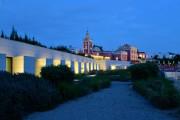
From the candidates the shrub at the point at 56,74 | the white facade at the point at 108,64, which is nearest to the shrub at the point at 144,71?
the shrub at the point at 56,74

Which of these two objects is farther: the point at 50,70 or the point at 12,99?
the point at 50,70

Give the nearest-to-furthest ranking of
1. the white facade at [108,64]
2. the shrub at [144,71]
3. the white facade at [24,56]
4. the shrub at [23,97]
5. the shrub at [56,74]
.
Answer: the shrub at [23,97] < the shrub at [56,74] < the white facade at [24,56] < the shrub at [144,71] < the white facade at [108,64]

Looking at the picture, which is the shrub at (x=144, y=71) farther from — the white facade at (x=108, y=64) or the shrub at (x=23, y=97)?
the white facade at (x=108, y=64)

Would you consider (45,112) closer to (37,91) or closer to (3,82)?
(37,91)

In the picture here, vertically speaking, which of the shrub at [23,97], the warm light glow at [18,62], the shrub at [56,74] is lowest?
the shrub at [23,97]

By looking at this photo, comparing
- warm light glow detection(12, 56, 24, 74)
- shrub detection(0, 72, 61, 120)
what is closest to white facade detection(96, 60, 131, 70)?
warm light glow detection(12, 56, 24, 74)

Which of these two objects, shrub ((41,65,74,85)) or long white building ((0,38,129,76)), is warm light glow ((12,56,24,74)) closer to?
long white building ((0,38,129,76))

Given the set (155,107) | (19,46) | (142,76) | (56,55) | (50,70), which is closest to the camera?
(155,107)

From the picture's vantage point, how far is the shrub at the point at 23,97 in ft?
41.1

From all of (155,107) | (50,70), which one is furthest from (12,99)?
(50,70)

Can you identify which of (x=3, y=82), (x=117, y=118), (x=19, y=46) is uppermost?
(x=19, y=46)

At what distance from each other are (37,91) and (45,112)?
1034 mm

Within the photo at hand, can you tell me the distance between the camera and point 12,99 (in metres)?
13.4

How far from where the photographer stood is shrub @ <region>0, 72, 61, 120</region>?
12.5 meters
